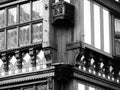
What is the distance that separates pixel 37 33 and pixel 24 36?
0.72 metres

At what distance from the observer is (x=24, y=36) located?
24875 mm

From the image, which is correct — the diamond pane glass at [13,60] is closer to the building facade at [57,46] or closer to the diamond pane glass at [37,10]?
the building facade at [57,46]

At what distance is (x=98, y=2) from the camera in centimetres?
2583

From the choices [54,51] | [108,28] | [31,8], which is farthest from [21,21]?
[108,28]

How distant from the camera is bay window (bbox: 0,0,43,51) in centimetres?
2456

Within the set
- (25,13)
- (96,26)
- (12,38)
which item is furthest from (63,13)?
(12,38)

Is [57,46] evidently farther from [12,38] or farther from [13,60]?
[12,38]

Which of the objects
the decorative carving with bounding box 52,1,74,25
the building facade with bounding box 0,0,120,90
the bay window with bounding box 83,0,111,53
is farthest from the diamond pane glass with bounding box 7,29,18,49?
the bay window with bounding box 83,0,111,53

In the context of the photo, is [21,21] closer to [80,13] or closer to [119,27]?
[80,13]

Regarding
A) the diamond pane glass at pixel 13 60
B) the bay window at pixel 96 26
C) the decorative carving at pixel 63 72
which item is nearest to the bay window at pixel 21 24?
the diamond pane glass at pixel 13 60

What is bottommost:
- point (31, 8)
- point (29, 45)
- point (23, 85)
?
point (23, 85)

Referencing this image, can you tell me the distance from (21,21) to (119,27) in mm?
5152

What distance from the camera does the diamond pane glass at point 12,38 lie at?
2511 cm

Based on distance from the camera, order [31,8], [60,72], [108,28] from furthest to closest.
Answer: [108,28]
[31,8]
[60,72]
